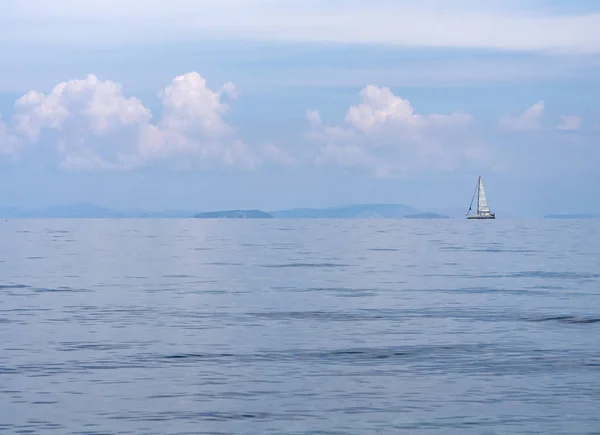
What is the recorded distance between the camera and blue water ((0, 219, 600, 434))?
2267 cm

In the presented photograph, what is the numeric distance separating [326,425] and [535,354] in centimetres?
1160

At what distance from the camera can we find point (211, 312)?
141 feet

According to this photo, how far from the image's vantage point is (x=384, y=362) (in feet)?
97.1

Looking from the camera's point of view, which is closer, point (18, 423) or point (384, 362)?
point (18, 423)

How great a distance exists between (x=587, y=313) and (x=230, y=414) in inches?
974

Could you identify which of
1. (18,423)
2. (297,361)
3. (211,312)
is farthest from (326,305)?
(18,423)

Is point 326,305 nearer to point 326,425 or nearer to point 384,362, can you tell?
point 384,362

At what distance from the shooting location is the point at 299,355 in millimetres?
31062

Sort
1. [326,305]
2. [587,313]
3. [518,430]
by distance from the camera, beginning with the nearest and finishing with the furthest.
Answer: [518,430] < [587,313] < [326,305]

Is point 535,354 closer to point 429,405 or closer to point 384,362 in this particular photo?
point 384,362

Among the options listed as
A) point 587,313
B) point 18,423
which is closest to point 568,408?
point 18,423

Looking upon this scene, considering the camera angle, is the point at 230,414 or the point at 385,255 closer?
the point at 230,414

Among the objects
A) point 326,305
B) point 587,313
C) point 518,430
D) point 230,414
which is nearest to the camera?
point 518,430

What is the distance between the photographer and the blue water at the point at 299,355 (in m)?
22.7
